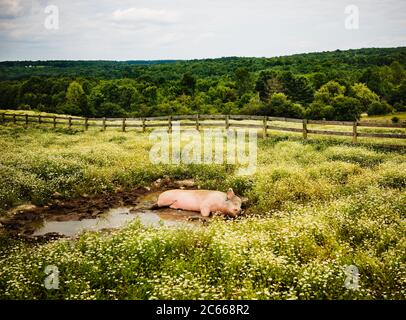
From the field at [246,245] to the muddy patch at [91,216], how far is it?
0.55 metres

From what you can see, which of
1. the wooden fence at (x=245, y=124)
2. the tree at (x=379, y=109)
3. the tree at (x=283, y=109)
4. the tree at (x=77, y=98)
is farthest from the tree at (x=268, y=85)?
the wooden fence at (x=245, y=124)

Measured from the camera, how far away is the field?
6297 millimetres

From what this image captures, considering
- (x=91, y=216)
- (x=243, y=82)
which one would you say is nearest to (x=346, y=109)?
(x=243, y=82)

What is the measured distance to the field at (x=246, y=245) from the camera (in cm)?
630

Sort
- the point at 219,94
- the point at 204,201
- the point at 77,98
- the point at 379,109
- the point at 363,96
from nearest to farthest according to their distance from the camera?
the point at 204,201 < the point at 379,109 < the point at 363,96 < the point at 77,98 < the point at 219,94

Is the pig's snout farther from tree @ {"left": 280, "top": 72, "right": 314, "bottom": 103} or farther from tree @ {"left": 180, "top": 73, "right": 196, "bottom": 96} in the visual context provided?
tree @ {"left": 180, "top": 73, "right": 196, "bottom": 96}

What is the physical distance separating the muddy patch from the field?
545 mm

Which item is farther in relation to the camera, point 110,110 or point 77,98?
point 110,110

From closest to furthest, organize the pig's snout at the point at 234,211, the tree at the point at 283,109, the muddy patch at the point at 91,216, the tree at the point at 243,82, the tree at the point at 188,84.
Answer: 1. the muddy patch at the point at 91,216
2. the pig's snout at the point at 234,211
3. the tree at the point at 283,109
4. the tree at the point at 188,84
5. the tree at the point at 243,82

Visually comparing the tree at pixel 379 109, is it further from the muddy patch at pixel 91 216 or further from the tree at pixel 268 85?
the muddy patch at pixel 91 216

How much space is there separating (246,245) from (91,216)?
6.45 meters

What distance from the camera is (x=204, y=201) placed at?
12289mm

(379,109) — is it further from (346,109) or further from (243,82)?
(243,82)

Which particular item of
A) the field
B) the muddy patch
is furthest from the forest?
the muddy patch
